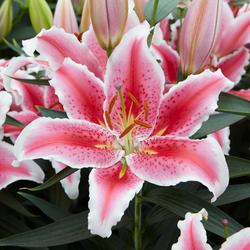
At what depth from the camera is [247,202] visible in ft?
2.86

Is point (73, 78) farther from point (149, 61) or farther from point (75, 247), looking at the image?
point (75, 247)

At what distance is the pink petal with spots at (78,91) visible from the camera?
52 centimetres

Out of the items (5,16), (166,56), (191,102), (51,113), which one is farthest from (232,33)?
(5,16)

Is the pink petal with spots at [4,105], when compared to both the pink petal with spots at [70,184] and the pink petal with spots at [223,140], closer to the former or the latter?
the pink petal with spots at [70,184]

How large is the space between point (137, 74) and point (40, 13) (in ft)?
1.19

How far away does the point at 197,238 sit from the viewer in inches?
17.0

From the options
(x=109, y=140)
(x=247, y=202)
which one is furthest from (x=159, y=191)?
(x=247, y=202)

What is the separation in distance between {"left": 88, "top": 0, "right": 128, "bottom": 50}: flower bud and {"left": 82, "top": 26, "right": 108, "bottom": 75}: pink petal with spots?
71 mm

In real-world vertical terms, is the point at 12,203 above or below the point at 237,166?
below

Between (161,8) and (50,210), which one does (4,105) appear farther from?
(161,8)

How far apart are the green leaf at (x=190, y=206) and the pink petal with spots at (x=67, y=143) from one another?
0.13 meters

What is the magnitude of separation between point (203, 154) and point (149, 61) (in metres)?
0.17

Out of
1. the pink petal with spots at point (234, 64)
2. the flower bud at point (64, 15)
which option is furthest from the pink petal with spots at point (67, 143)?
the pink petal with spots at point (234, 64)

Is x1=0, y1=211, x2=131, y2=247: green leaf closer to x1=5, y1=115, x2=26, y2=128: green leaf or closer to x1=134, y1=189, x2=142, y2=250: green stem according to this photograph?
x1=134, y1=189, x2=142, y2=250: green stem
